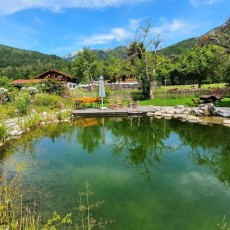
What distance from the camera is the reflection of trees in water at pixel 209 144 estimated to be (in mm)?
9125

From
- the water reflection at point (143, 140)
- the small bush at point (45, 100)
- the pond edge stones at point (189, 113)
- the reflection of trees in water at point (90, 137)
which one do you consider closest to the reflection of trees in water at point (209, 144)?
the water reflection at point (143, 140)

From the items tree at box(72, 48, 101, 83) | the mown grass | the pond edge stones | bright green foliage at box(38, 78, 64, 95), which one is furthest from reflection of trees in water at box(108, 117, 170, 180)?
tree at box(72, 48, 101, 83)

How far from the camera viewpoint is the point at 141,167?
9219 millimetres

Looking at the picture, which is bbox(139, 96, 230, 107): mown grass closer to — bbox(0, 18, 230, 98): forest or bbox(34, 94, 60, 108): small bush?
bbox(0, 18, 230, 98): forest

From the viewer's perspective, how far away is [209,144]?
39.9ft

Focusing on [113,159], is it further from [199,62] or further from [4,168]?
[199,62]

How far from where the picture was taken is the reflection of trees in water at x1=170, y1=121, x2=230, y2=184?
9.12 m

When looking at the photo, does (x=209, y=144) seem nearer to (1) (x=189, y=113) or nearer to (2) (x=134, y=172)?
(2) (x=134, y=172)

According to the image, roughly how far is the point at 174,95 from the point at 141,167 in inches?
792

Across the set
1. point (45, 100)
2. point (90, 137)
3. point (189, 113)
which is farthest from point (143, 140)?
point (45, 100)

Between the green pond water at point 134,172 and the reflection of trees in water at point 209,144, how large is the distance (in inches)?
1.1

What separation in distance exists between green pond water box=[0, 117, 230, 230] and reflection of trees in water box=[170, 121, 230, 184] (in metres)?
0.03

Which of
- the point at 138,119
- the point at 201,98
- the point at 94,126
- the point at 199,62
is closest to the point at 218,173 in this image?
the point at 94,126

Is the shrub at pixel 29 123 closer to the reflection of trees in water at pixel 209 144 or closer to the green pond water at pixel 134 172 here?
the green pond water at pixel 134 172
